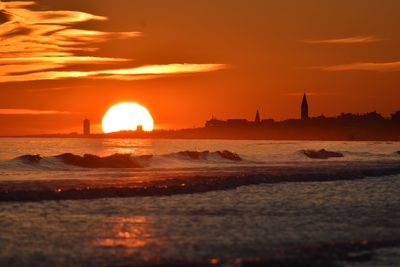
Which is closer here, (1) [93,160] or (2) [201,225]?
(2) [201,225]

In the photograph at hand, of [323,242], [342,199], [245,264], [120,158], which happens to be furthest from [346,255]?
[120,158]

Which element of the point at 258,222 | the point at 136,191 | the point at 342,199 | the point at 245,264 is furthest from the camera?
the point at 136,191

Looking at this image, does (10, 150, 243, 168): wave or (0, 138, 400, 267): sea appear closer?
(0, 138, 400, 267): sea

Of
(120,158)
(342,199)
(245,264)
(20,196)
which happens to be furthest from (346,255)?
(120,158)

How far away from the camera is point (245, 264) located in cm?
1705

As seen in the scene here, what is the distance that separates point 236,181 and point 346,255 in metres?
27.3

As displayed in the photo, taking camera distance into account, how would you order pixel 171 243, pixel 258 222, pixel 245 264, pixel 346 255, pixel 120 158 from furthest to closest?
1. pixel 120 158
2. pixel 258 222
3. pixel 171 243
4. pixel 346 255
5. pixel 245 264

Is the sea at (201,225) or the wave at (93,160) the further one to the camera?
the wave at (93,160)

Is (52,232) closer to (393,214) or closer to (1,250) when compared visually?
(1,250)

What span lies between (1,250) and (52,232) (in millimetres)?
3206

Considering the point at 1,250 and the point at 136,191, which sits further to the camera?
the point at 136,191

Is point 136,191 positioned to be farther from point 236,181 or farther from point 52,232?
point 52,232

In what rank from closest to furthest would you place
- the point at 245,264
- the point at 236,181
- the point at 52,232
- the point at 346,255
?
the point at 245,264, the point at 346,255, the point at 52,232, the point at 236,181

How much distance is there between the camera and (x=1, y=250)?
18.9 metres
